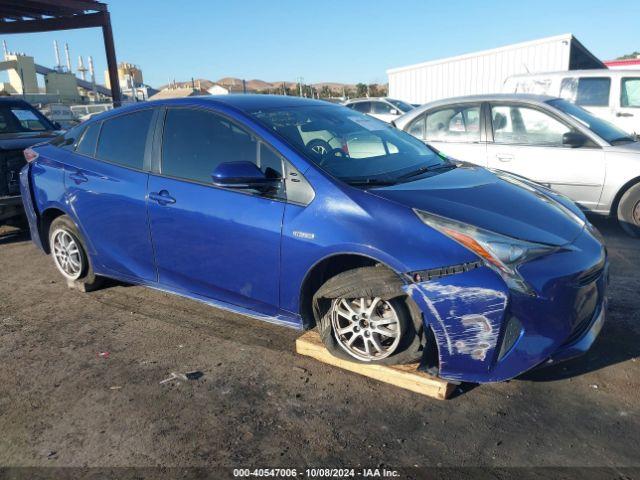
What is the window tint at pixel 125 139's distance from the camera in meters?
3.95

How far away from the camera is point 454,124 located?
674cm

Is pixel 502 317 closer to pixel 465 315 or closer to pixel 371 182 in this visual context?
pixel 465 315

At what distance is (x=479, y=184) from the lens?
3424mm

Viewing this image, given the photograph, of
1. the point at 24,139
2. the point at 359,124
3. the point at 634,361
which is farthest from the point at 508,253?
the point at 24,139

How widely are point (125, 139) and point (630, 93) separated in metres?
9.00

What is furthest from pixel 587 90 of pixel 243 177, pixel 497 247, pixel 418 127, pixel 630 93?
pixel 243 177

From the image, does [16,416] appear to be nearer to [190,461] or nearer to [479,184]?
[190,461]

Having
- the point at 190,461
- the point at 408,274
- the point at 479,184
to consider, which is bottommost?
the point at 190,461

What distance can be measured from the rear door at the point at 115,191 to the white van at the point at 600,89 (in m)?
7.60

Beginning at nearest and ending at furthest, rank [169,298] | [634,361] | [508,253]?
[508,253] → [634,361] → [169,298]

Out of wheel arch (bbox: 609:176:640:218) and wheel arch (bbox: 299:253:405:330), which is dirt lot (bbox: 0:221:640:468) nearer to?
wheel arch (bbox: 299:253:405:330)

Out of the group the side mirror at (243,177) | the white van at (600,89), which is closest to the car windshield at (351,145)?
the side mirror at (243,177)

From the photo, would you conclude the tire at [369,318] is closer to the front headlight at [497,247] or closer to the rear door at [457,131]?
Result: the front headlight at [497,247]

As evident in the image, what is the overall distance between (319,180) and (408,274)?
77 cm
